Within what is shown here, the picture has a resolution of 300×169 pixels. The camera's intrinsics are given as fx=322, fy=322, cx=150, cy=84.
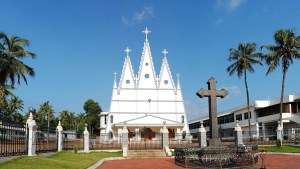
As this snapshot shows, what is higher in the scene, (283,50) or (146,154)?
(283,50)

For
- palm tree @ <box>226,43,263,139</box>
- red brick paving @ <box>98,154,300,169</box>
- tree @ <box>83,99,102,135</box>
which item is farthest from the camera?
tree @ <box>83,99,102,135</box>

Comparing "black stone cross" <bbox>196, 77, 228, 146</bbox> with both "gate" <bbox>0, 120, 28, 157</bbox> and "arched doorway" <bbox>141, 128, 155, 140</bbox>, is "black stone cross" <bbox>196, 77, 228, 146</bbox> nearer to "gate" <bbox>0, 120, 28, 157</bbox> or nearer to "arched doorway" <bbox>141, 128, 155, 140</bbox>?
"gate" <bbox>0, 120, 28, 157</bbox>

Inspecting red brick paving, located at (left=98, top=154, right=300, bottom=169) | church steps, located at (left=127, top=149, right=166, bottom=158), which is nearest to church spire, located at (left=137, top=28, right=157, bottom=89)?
church steps, located at (left=127, top=149, right=166, bottom=158)

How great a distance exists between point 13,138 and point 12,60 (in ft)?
55.2

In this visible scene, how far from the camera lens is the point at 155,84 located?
55531 millimetres

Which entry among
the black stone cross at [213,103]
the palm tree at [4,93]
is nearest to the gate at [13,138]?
the black stone cross at [213,103]

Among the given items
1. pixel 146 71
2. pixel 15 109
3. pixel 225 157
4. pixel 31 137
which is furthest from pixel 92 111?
pixel 225 157

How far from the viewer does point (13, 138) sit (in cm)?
1543

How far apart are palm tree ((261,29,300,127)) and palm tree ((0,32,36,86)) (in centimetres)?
2618

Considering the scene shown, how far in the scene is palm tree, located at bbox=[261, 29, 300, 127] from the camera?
35719 mm

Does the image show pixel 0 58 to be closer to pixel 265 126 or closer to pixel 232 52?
pixel 232 52

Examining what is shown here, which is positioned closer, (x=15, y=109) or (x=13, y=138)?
(x=13, y=138)

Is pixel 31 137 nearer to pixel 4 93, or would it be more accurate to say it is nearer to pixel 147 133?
pixel 4 93

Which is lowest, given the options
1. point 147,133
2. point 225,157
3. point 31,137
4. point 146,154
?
point 146,154
